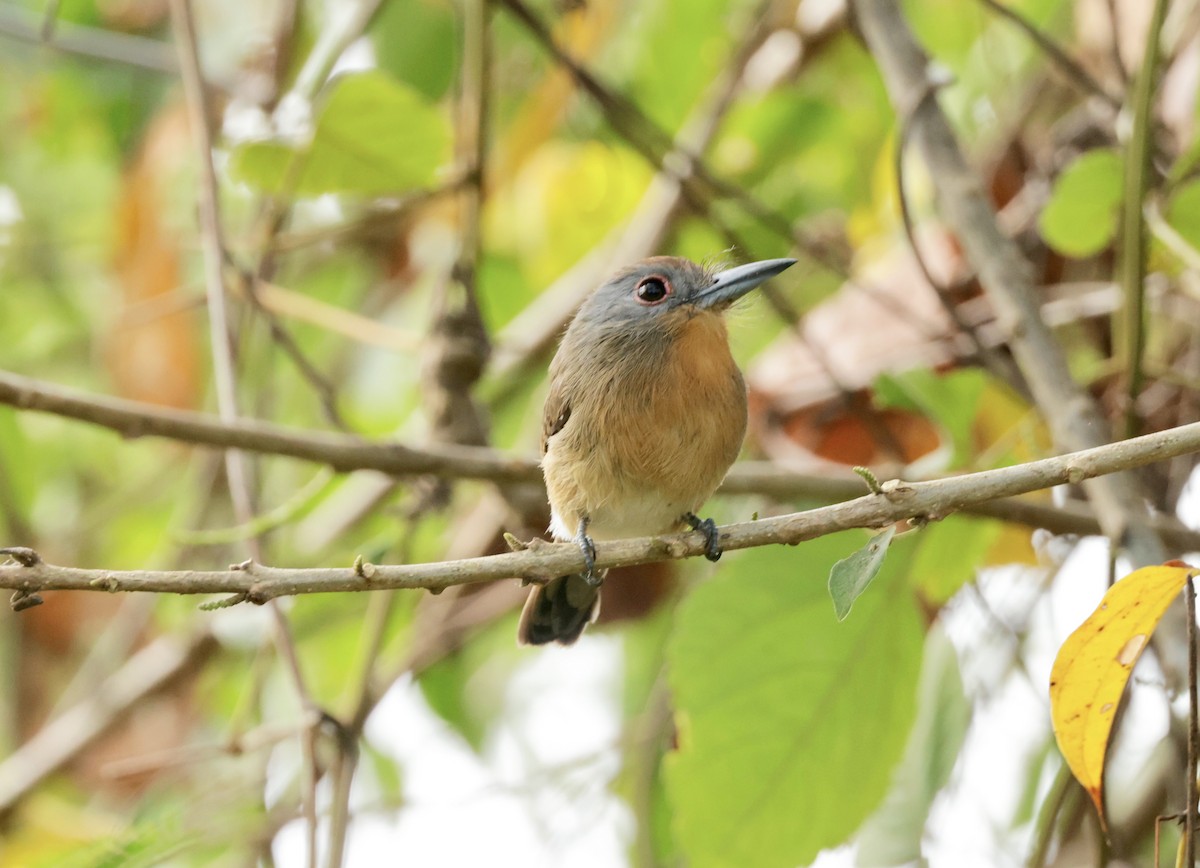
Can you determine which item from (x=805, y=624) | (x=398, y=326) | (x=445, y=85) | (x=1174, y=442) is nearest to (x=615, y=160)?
(x=445, y=85)

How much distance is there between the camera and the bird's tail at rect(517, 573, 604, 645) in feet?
9.54

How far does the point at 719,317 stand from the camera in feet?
9.53

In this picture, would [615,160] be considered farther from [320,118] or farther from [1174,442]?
[1174,442]

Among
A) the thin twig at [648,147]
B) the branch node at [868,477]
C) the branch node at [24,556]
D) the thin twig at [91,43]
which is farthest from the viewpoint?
the thin twig at [91,43]

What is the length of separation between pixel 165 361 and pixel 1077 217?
2846 mm

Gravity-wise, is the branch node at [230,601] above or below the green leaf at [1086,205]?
below

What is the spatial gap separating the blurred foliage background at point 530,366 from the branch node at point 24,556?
908 millimetres

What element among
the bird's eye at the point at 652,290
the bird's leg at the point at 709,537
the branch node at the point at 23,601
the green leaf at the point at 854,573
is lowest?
the green leaf at the point at 854,573

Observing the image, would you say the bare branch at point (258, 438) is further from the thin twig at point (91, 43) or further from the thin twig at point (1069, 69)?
the thin twig at point (1069, 69)

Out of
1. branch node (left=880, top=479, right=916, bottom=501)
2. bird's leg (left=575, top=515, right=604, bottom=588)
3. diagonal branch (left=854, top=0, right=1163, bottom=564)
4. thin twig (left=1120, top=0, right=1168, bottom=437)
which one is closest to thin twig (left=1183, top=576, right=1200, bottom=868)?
branch node (left=880, top=479, right=916, bottom=501)

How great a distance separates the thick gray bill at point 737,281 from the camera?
258 cm

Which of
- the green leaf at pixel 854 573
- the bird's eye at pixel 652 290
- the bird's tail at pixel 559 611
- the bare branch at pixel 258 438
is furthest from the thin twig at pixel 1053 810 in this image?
the bird's eye at pixel 652 290

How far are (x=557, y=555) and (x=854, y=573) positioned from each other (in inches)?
16.0

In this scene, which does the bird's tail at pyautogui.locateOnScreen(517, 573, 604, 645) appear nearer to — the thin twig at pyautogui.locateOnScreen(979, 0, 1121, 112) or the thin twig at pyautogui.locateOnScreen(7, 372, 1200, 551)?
the thin twig at pyautogui.locateOnScreen(7, 372, 1200, 551)
